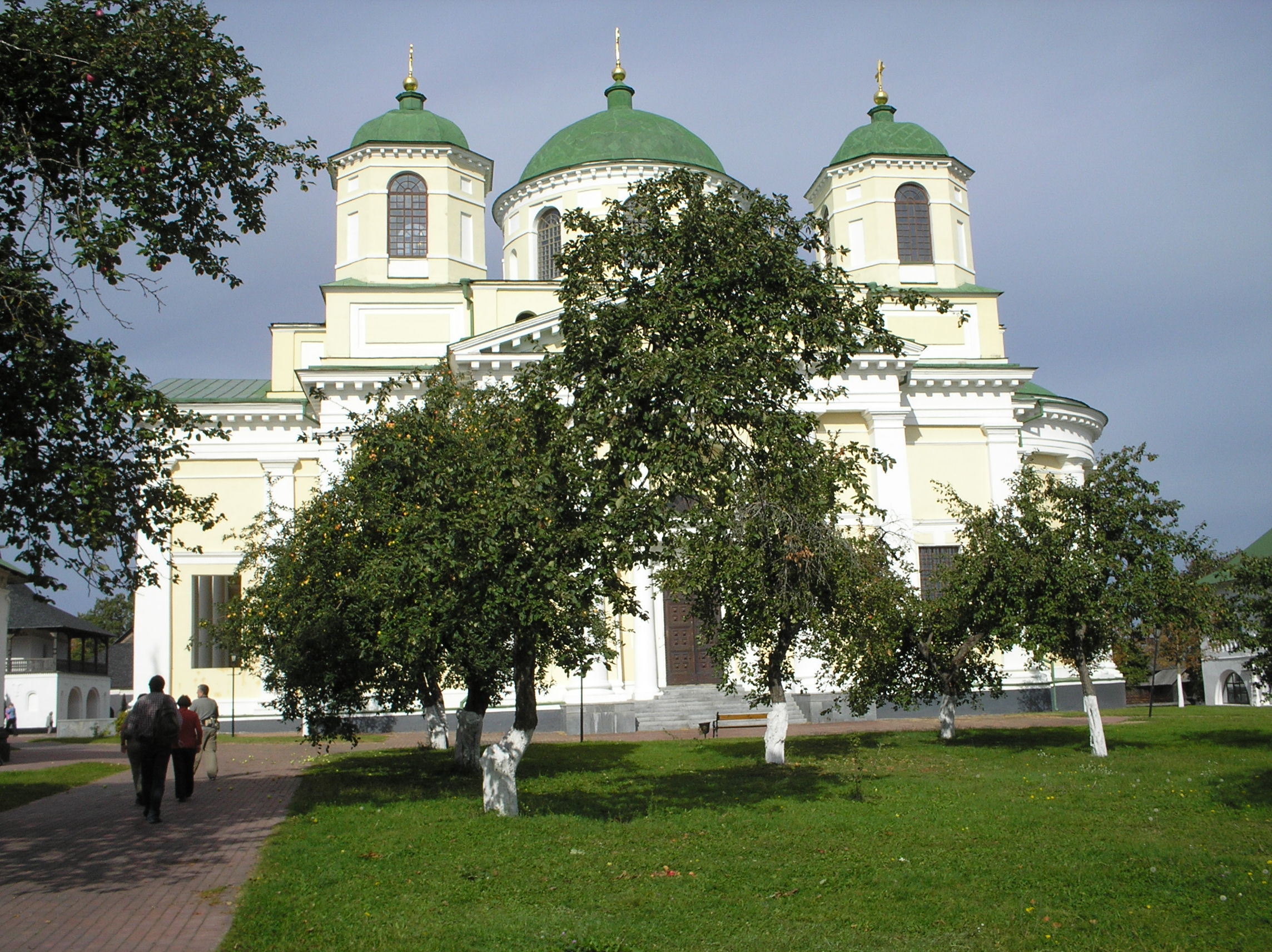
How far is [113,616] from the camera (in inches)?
3051

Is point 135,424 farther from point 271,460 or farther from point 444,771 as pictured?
point 271,460

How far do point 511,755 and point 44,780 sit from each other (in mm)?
10526

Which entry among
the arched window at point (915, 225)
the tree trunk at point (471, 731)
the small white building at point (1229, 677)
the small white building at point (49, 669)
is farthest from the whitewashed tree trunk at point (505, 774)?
the small white building at point (1229, 677)

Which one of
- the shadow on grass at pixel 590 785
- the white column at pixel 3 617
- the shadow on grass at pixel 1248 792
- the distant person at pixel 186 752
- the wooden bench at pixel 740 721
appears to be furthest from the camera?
the white column at pixel 3 617

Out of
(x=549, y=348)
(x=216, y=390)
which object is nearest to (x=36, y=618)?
(x=216, y=390)

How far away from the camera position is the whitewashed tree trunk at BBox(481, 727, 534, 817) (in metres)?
12.3

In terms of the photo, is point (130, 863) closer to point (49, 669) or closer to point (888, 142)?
point (888, 142)

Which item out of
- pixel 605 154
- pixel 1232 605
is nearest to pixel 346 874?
pixel 1232 605

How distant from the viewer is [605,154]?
34.5m

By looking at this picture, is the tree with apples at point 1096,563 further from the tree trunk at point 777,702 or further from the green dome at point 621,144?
the green dome at point 621,144

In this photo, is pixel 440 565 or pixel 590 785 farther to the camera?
pixel 590 785

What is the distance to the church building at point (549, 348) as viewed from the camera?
3069 centimetres

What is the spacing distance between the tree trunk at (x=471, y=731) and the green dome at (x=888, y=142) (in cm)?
2365

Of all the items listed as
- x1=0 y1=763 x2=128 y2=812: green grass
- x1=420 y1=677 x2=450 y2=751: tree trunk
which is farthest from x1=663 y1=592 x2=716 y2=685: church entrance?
x1=0 y1=763 x2=128 y2=812: green grass
